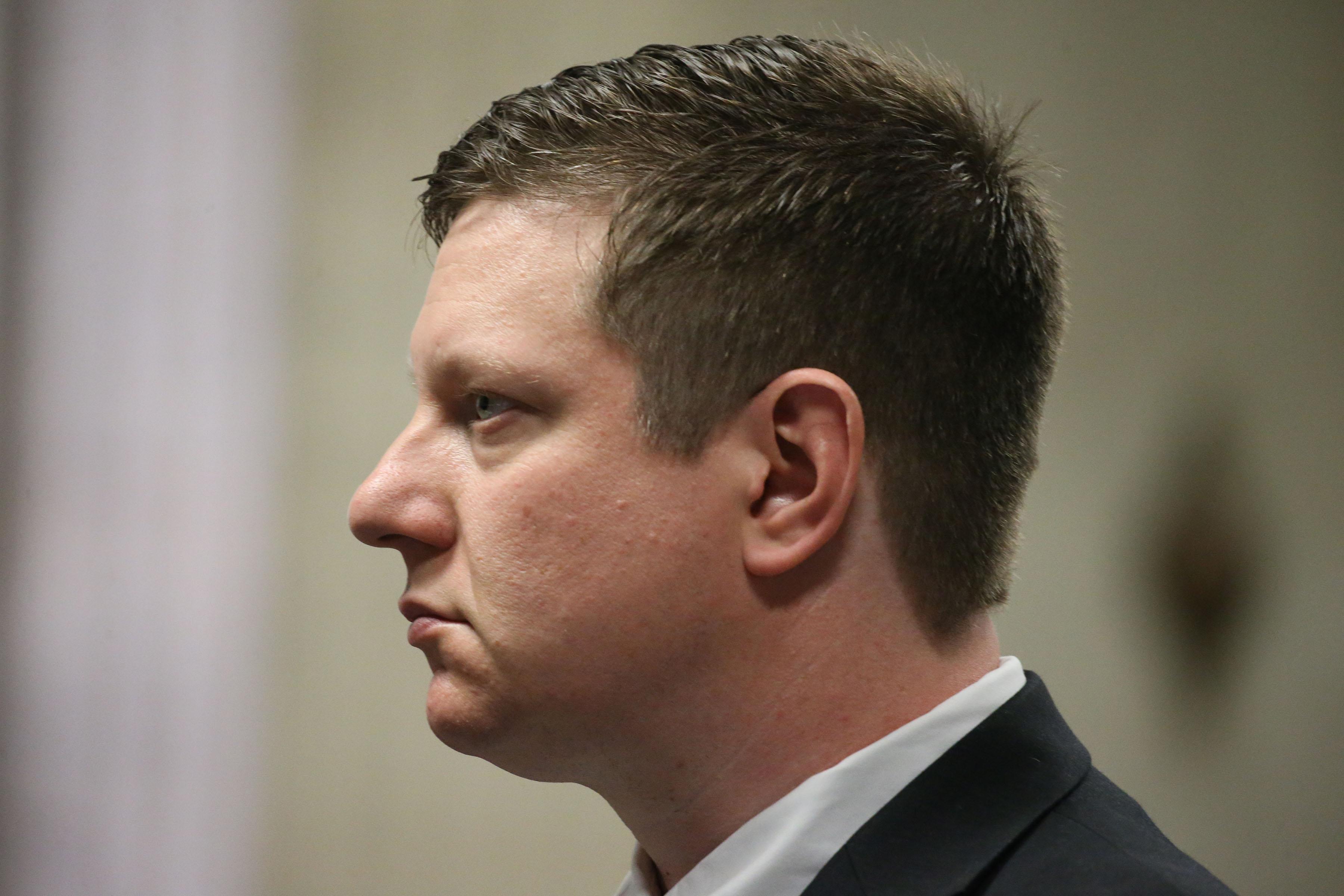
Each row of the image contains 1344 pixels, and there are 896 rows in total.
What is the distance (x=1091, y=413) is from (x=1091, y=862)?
4.11 feet

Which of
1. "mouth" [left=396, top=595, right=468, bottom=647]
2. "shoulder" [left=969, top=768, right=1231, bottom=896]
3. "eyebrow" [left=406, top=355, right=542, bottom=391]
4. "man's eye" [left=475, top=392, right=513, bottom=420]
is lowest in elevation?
"shoulder" [left=969, top=768, right=1231, bottom=896]

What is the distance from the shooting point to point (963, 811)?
2.68 ft

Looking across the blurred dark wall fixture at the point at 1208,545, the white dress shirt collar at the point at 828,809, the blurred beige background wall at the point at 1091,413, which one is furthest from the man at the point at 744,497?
the blurred dark wall fixture at the point at 1208,545

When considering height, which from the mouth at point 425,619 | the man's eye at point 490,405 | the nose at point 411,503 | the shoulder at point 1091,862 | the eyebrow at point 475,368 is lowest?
the shoulder at point 1091,862

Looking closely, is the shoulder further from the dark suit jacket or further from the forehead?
the forehead

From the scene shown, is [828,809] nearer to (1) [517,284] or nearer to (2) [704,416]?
(2) [704,416]

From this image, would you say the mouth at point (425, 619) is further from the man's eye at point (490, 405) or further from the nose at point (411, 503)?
the man's eye at point (490, 405)

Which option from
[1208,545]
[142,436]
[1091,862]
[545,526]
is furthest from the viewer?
[1208,545]

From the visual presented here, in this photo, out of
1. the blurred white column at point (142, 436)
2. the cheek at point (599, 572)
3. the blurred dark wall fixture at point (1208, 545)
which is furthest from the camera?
the blurred dark wall fixture at point (1208, 545)

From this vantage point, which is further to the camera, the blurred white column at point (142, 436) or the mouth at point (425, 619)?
the blurred white column at point (142, 436)

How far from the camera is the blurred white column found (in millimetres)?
1673

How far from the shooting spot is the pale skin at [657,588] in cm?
85

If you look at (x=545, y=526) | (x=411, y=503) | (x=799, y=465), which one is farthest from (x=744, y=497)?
(x=411, y=503)

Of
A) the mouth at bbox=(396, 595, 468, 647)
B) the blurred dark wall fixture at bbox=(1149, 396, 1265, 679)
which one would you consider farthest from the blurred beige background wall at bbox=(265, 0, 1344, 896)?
the mouth at bbox=(396, 595, 468, 647)
